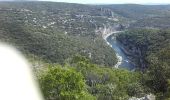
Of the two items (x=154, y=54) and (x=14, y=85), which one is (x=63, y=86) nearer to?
(x=14, y=85)

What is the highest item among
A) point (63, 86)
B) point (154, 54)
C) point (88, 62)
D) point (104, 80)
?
point (63, 86)

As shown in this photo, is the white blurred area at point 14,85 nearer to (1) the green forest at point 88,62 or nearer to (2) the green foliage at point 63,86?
(2) the green foliage at point 63,86

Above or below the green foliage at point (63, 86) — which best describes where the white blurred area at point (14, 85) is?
above

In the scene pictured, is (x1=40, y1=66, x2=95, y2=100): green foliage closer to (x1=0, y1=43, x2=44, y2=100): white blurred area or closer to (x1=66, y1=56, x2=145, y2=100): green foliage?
(x1=0, y1=43, x2=44, y2=100): white blurred area

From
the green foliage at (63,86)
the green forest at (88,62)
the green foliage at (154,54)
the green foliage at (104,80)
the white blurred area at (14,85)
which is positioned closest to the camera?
the white blurred area at (14,85)

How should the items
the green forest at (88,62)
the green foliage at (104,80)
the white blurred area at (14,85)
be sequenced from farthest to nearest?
the green foliage at (104,80) < the green forest at (88,62) < the white blurred area at (14,85)

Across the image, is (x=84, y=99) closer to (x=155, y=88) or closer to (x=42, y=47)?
(x=155, y=88)

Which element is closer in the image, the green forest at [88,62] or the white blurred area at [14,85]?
the white blurred area at [14,85]

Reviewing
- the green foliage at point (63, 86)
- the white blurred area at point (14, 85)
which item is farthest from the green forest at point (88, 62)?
the white blurred area at point (14, 85)

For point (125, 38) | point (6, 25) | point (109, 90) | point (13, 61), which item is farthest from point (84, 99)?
point (125, 38)

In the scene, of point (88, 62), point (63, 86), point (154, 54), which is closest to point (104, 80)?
point (88, 62)

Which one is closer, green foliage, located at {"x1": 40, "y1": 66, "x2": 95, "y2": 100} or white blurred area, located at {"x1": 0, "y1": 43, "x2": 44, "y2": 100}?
white blurred area, located at {"x1": 0, "y1": 43, "x2": 44, "y2": 100}

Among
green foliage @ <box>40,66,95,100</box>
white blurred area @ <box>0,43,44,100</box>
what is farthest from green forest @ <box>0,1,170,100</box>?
white blurred area @ <box>0,43,44,100</box>
